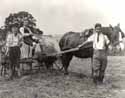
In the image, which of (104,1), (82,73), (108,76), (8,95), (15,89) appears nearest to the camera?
(8,95)

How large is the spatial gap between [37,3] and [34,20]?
50cm

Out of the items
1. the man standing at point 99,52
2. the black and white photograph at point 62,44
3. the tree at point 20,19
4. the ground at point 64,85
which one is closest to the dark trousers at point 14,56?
the black and white photograph at point 62,44

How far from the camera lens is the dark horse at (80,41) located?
604cm

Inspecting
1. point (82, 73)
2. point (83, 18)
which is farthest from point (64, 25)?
point (82, 73)

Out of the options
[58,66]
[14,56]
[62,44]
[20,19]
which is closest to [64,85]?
[14,56]

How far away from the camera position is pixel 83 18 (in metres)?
6.74

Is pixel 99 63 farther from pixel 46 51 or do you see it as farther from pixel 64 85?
pixel 46 51

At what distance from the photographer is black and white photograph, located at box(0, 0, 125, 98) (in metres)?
5.73

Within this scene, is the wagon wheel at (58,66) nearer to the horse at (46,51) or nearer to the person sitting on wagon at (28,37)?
the horse at (46,51)

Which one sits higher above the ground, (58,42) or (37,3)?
(37,3)

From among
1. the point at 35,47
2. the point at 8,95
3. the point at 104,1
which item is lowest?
the point at 8,95

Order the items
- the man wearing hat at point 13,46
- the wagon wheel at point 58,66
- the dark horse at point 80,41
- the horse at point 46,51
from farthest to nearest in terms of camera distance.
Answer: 1. the wagon wheel at point 58,66
2. the horse at point 46,51
3. the man wearing hat at point 13,46
4. the dark horse at point 80,41

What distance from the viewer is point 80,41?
270 inches

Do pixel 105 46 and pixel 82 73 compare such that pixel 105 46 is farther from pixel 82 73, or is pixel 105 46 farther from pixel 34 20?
pixel 34 20
